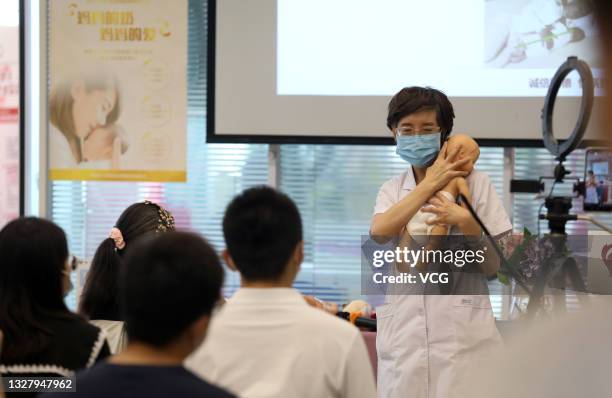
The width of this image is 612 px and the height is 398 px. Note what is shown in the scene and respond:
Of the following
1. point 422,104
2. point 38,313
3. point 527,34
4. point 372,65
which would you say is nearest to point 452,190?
point 422,104

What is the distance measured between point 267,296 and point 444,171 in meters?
0.91

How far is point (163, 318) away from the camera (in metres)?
1.02

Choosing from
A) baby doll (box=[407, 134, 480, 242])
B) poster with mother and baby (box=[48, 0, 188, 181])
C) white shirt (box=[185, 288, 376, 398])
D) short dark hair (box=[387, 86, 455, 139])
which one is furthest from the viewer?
poster with mother and baby (box=[48, 0, 188, 181])

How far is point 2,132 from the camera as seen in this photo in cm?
393

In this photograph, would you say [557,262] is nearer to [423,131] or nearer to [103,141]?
[423,131]

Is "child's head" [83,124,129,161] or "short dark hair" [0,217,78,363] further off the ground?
"child's head" [83,124,129,161]

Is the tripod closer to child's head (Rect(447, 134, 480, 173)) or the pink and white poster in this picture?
child's head (Rect(447, 134, 480, 173))

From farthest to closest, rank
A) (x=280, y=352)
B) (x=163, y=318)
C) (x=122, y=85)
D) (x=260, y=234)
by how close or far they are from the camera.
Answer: (x=122, y=85), (x=260, y=234), (x=280, y=352), (x=163, y=318)

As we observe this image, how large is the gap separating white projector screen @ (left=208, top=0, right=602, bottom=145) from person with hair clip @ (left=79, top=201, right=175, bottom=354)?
4.76 ft

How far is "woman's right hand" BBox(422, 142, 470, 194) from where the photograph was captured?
6.63ft

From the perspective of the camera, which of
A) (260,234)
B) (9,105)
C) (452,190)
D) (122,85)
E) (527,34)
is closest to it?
(260,234)

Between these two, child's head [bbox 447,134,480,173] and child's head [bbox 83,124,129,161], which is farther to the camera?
child's head [bbox 83,124,129,161]

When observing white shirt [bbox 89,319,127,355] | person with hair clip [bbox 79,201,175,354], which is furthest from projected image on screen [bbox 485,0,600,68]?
white shirt [bbox 89,319,127,355]

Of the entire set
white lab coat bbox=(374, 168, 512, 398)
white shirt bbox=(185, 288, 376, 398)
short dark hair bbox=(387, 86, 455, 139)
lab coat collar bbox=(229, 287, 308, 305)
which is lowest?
white lab coat bbox=(374, 168, 512, 398)
